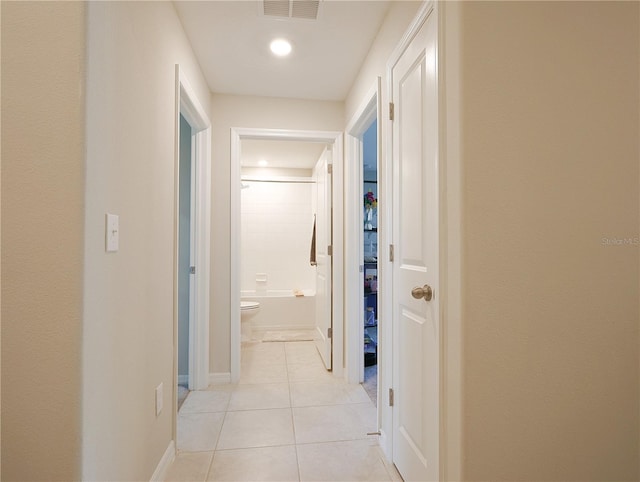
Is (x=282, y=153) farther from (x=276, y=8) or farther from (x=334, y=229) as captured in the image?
(x=276, y=8)

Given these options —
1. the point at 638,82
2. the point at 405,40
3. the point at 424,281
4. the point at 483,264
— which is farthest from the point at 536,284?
the point at 405,40

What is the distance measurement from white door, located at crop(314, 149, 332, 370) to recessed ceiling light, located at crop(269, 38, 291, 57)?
3.18 feet

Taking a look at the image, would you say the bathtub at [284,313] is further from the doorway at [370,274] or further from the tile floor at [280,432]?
the tile floor at [280,432]

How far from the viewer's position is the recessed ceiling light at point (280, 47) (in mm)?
2159

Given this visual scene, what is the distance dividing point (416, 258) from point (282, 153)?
3354 millimetres

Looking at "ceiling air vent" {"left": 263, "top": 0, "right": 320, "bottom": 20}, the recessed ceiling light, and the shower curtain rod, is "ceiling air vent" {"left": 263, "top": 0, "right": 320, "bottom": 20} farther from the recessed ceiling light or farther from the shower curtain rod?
the shower curtain rod

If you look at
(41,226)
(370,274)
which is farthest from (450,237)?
(370,274)

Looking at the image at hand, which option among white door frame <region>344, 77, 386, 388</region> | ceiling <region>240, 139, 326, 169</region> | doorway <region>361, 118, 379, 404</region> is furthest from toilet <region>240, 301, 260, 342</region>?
ceiling <region>240, 139, 326, 169</region>

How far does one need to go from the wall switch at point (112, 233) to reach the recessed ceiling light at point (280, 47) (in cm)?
158

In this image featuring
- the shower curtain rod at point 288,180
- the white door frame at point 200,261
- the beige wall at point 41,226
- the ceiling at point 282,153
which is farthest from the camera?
the shower curtain rod at point 288,180

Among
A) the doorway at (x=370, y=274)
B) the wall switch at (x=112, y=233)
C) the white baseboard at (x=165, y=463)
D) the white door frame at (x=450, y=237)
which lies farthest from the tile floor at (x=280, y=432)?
the wall switch at (x=112, y=233)

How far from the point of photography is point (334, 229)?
2.95 meters

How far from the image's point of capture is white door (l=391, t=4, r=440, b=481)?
1330 millimetres

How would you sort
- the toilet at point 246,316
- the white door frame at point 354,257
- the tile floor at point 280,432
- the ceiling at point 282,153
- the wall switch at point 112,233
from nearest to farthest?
the wall switch at point 112,233 < the tile floor at point 280,432 < the white door frame at point 354,257 < the toilet at point 246,316 < the ceiling at point 282,153
